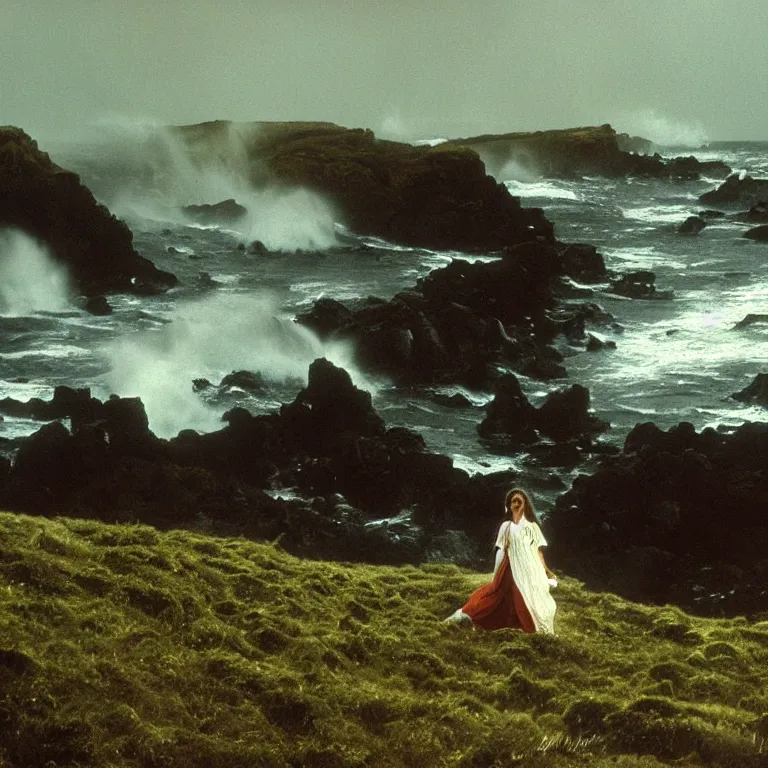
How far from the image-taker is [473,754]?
826 cm

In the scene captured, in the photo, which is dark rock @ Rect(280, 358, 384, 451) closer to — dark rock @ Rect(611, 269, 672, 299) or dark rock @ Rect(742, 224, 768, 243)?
dark rock @ Rect(611, 269, 672, 299)

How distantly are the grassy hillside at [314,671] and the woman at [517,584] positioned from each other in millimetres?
199

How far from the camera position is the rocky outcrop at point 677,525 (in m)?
17.6

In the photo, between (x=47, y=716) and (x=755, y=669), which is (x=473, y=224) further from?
(x=47, y=716)

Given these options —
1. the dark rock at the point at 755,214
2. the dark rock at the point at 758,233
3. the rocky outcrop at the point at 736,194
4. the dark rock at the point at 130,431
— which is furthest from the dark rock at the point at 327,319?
the rocky outcrop at the point at 736,194

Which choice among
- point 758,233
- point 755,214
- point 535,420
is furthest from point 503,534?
point 755,214

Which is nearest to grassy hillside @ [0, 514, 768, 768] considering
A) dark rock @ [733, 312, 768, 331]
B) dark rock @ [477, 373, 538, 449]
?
dark rock @ [477, 373, 538, 449]

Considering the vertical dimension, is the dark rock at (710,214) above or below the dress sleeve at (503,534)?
above

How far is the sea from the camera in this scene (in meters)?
27.9

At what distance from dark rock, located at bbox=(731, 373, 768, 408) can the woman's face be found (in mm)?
18667

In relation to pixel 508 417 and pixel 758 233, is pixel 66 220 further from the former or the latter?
pixel 758 233

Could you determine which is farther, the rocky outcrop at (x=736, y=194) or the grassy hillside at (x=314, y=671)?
the rocky outcrop at (x=736, y=194)

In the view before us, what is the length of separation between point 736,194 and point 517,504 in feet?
215

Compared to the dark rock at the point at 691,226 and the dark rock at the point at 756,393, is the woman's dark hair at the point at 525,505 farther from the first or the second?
the dark rock at the point at 691,226
